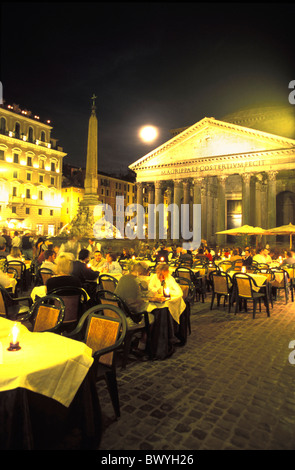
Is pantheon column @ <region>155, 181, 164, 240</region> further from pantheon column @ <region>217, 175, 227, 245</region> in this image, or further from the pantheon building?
pantheon column @ <region>217, 175, 227, 245</region>

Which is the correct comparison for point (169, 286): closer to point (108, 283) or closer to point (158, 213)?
point (108, 283)

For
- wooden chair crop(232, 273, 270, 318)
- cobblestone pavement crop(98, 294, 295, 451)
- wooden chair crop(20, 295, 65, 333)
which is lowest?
cobblestone pavement crop(98, 294, 295, 451)

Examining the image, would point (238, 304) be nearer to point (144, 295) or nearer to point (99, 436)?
point (144, 295)

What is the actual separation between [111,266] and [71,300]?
3213 mm

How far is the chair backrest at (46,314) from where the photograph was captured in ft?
11.3

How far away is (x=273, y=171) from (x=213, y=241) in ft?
31.5

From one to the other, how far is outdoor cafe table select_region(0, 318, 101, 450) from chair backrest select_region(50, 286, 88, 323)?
1.73m

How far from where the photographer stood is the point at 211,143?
1323 inches

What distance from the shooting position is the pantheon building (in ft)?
98.4

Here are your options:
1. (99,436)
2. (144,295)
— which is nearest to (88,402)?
(99,436)

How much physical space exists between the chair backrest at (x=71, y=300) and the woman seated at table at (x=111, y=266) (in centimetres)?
304

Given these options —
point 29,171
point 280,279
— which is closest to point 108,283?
point 280,279

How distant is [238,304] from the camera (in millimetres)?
8156

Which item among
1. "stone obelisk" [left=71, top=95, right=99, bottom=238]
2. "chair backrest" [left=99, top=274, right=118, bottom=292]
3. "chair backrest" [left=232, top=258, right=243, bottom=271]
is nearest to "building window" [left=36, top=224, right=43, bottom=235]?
"stone obelisk" [left=71, top=95, right=99, bottom=238]
